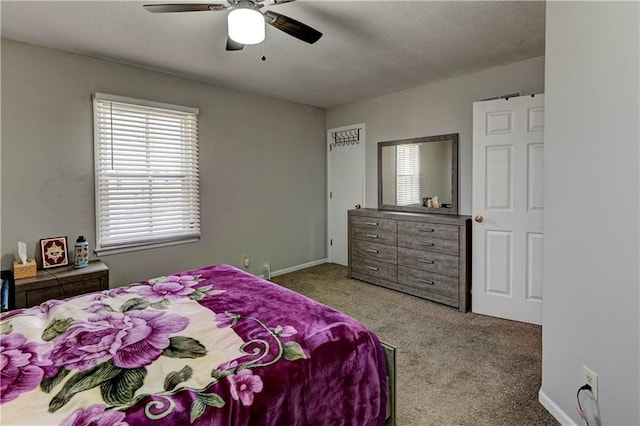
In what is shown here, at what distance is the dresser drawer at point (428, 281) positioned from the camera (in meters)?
3.33

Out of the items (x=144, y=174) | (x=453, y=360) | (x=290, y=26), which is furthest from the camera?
(x=144, y=174)

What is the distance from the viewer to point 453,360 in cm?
237

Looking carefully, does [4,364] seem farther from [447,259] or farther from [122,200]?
[447,259]

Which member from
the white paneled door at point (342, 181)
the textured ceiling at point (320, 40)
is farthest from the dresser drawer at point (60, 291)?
the white paneled door at point (342, 181)

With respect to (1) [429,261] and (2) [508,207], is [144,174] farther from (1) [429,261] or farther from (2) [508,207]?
(2) [508,207]

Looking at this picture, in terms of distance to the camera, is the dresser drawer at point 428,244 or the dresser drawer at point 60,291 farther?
the dresser drawer at point 428,244

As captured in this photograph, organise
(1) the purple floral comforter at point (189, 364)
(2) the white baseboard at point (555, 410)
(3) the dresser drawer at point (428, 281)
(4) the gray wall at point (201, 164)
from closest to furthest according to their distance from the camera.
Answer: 1. (1) the purple floral comforter at point (189, 364)
2. (2) the white baseboard at point (555, 410)
3. (4) the gray wall at point (201, 164)
4. (3) the dresser drawer at point (428, 281)

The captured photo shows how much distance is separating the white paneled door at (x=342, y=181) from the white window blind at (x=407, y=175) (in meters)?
0.61

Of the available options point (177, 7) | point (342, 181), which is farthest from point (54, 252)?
point (342, 181)

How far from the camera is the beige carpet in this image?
183 centimetres

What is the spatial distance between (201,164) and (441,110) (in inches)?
110

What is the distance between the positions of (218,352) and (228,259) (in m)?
2.84

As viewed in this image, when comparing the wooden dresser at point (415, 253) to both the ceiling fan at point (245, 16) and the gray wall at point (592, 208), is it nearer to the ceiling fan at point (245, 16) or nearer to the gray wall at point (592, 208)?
the gray wall at point (592, 208)

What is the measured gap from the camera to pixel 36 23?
2.36 meters
